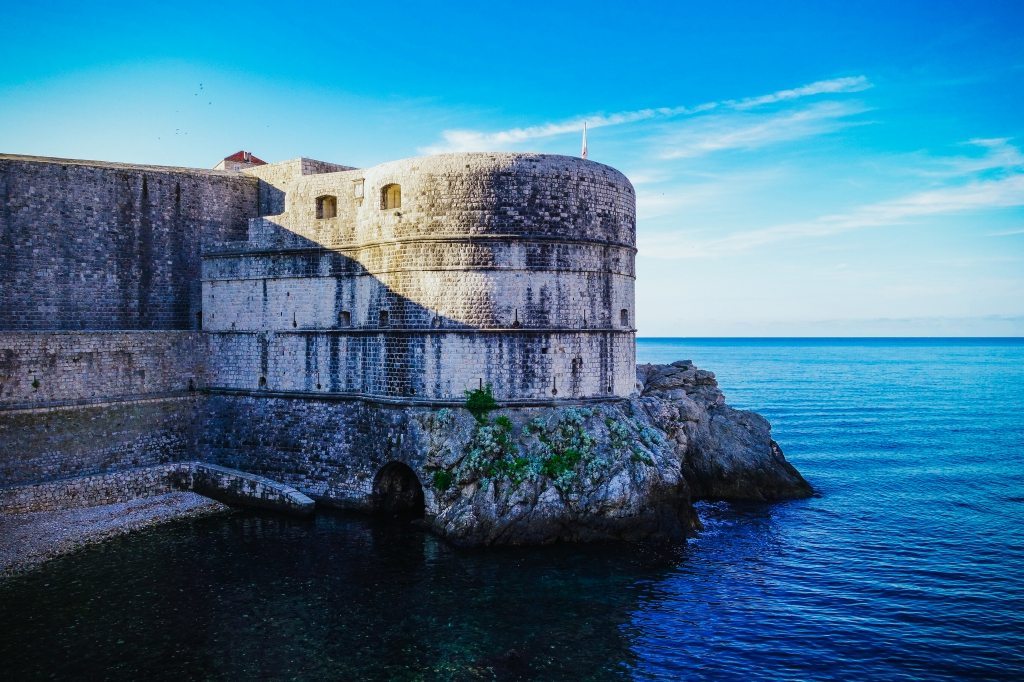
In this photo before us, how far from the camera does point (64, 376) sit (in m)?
23.7

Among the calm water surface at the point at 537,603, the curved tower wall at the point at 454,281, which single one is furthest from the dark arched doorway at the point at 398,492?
the curved tower wall at the point at 454,281

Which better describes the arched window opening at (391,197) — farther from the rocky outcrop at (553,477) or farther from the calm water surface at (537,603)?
the calm water surface at (537,603)

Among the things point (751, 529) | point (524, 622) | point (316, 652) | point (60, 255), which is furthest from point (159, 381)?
point (751, 529)

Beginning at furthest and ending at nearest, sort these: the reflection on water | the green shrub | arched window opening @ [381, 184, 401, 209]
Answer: arched window opening @ [381, 184, 401, 209] < the green shrub < the reflection on water

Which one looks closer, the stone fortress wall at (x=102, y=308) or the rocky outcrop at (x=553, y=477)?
the rocky outcrop at (x=553, y=477)

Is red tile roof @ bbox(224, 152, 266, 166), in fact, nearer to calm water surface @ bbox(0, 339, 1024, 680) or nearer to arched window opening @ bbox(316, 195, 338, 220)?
arched window opening @ bbox(316, 195, 338, 220)

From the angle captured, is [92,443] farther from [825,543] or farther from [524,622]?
[825,543]

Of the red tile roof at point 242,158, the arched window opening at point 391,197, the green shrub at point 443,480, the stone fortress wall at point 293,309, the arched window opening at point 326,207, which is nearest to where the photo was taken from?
the green shrub at point 443,480

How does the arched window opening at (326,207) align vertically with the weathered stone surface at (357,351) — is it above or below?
above

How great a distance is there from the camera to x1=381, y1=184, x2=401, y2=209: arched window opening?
82.1ft

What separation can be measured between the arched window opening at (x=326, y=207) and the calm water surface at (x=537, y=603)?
10.9 metres

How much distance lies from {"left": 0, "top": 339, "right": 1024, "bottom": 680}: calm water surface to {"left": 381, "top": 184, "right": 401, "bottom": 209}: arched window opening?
10853 millimetres

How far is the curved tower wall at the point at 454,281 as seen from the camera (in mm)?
23656

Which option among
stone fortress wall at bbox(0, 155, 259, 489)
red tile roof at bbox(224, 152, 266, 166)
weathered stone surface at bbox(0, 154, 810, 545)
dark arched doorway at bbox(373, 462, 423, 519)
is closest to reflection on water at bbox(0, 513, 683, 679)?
dark arched doorway at bbox(373, 462, 423, 519)
